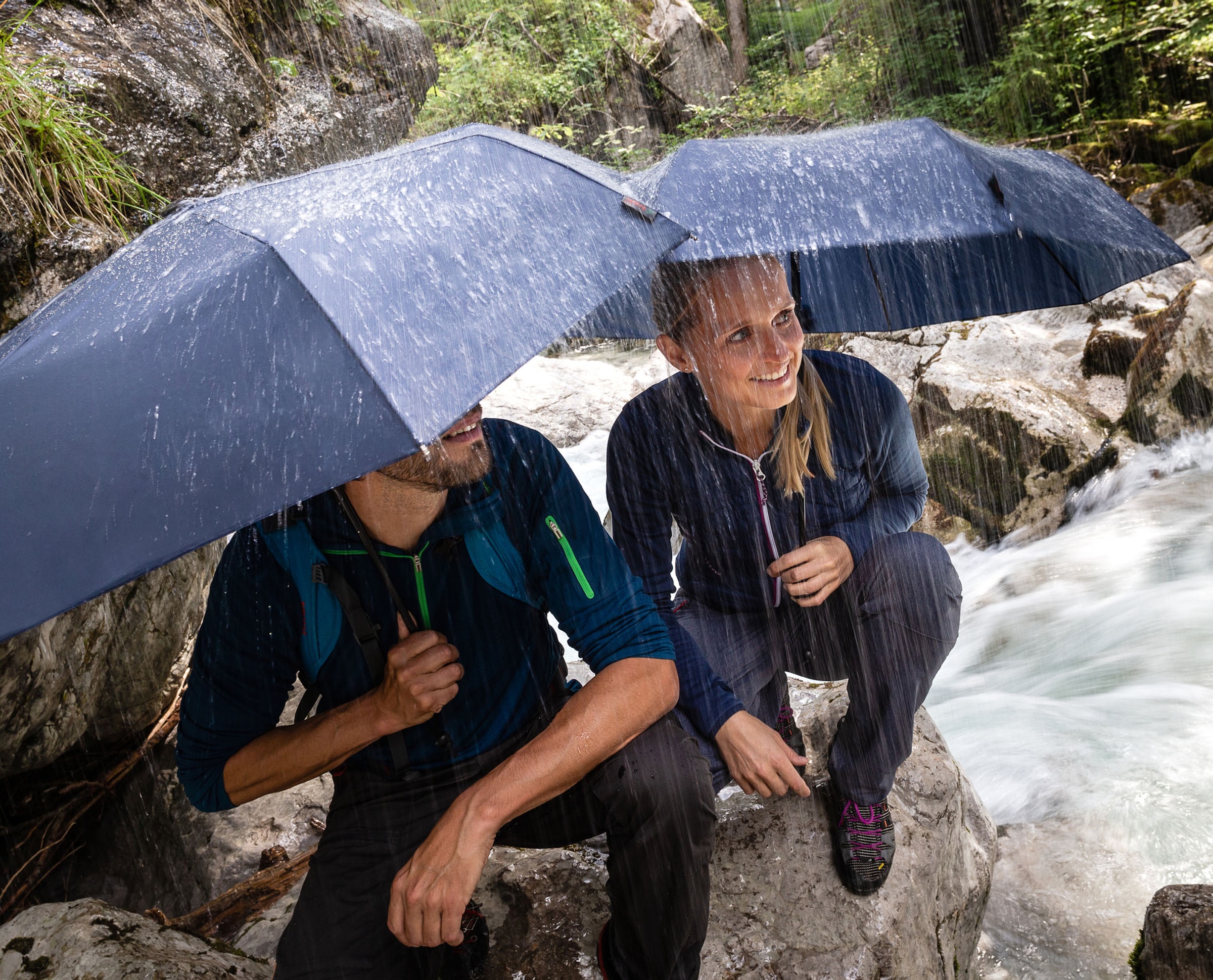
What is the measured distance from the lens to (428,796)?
2107mm

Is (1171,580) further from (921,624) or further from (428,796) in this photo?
(428,796)

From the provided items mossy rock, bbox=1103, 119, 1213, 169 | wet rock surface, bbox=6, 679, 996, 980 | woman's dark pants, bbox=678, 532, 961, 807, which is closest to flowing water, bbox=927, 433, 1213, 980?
wet rock surface, bbox=6, 679, 996, 980

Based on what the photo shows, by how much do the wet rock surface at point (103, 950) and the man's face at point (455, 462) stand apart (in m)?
1.49

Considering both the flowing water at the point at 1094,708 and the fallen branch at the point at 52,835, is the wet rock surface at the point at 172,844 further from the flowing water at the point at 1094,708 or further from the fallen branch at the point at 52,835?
the flowing water at the point at 1094,708

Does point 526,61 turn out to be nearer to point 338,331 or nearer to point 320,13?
point 320,13

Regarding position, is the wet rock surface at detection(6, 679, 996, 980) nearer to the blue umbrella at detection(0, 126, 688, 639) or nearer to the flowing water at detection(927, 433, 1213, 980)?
the flowing water at detection(927, 433, 1213, 980)

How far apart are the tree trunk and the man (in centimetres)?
2008

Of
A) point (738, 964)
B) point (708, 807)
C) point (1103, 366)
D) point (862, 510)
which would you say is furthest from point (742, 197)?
point (1103, 366)

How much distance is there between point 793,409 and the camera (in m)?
→ 2.46

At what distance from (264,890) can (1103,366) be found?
7181 millimetres

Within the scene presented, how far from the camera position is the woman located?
2.32 m

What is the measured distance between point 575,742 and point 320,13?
332 inches

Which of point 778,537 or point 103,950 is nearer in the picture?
point 103,950

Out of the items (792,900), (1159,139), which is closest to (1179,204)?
(1159,139)
